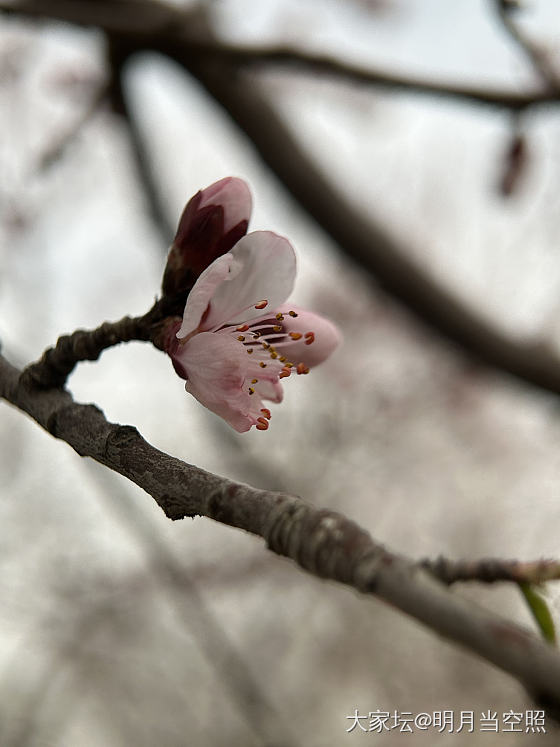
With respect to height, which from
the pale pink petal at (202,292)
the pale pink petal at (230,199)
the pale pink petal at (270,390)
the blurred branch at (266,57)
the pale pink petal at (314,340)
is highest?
the blurred branch at (266,57)

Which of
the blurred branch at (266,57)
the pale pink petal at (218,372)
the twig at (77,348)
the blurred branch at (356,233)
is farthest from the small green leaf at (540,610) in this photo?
the blurred branch at (356,233)

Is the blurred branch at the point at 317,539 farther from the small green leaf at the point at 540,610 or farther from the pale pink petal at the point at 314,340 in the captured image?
the pale pink petal at the point at 314,340

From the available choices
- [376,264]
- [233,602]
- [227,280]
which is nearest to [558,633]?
[227,280]

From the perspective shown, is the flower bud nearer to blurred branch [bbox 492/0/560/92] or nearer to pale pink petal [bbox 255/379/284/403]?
pale pink petal [bbox 255/379/284/403]

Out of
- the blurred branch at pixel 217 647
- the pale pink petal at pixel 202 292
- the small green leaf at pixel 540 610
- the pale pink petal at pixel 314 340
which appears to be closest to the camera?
the small green leaf at pixel 540 610

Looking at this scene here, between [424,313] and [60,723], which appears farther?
[60,723]

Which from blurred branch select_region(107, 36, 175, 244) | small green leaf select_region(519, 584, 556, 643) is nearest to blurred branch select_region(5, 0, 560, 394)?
blurred branch select_region(107, 36, 175, 244)

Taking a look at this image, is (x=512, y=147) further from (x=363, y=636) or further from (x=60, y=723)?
(x=363, y=636)
